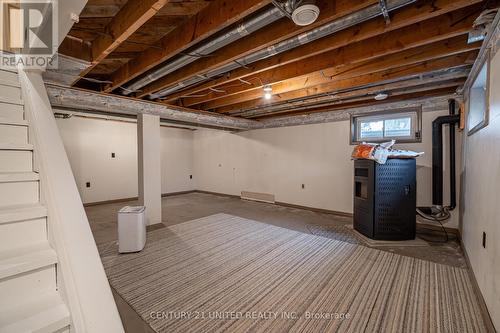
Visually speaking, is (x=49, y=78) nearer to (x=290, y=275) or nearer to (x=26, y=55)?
(x=26, y=55)

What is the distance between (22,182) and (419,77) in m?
3.76

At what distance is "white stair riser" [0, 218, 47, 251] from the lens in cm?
96

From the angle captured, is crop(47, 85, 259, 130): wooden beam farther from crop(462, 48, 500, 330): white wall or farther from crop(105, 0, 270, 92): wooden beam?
crop(462, 48, 500, 330): white wall

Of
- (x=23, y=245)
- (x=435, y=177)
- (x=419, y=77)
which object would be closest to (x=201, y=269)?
(x=23, y=245)

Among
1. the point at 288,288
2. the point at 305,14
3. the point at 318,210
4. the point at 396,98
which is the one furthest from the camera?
the point at 318,210

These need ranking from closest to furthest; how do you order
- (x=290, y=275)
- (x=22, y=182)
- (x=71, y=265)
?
1. (x=71, y=265)
2. (x=22, y=182)
3. (x=290, y=275)

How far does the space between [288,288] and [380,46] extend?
7.81 ft

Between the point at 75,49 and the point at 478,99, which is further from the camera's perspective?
the point at 478,99

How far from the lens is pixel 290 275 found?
2158mm

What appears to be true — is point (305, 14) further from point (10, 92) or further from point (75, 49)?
point (10, 92)

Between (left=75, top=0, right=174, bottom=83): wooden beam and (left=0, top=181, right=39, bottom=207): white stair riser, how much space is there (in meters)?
1.24

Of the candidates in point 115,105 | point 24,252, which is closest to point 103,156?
point 115,105

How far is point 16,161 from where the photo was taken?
1.24 m

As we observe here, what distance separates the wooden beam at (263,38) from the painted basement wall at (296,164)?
3.06 meters
